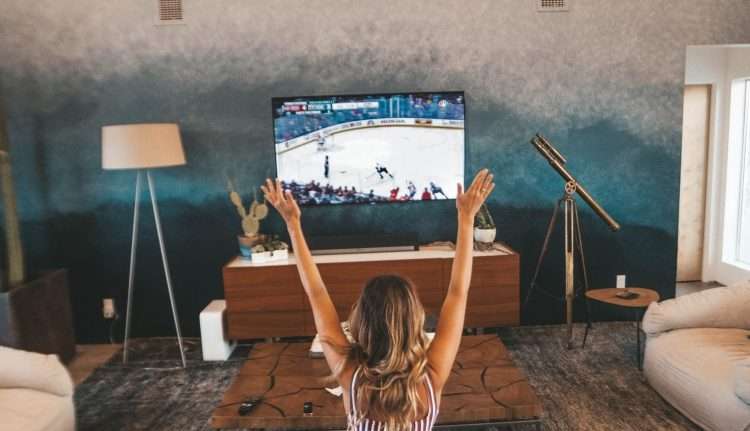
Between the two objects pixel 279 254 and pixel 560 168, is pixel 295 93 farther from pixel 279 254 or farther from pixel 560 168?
pixel 560 168

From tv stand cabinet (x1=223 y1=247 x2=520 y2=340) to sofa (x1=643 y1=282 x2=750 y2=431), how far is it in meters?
1.05

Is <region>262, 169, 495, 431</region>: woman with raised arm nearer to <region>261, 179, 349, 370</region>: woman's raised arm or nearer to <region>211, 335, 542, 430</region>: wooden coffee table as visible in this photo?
<region>261, 179, 349, 370</region>: woman's raised arm

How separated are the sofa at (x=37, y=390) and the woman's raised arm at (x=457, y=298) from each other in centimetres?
192

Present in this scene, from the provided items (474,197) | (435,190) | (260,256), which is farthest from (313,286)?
(435,190)

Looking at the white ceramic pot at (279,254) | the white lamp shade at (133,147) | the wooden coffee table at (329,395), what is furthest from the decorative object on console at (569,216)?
the white lamp shade at (133,147)

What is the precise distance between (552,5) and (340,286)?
2.62m

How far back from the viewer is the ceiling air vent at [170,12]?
13.4 ft

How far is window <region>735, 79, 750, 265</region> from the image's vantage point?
16.1 ft

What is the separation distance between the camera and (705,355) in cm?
285

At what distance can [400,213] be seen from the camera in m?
4.36

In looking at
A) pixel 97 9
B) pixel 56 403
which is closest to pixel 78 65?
pixel 97 9

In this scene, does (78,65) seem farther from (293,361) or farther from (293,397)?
(293,397)

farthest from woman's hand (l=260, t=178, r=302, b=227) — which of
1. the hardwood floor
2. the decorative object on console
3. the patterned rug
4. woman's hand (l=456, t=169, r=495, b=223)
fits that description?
the hardwood floor

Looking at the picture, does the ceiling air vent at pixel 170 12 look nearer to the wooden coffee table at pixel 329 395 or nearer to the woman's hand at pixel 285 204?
the wooden coffee table at pixel 329 395
